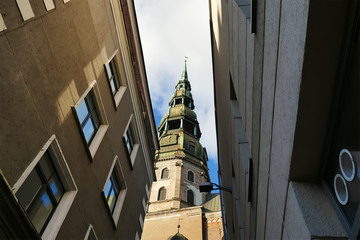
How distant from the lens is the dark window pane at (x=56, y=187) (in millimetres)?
6184

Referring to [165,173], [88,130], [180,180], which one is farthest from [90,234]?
[165,173]

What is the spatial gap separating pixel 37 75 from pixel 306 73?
492 cm

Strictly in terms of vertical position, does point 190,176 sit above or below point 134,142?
above

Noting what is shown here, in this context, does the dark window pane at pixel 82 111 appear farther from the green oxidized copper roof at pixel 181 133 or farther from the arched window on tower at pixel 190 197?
the green oxidized copper roof at pixel 181 133

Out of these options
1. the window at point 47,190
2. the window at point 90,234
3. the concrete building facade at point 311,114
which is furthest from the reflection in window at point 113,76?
the concrete building facade at point 311,114

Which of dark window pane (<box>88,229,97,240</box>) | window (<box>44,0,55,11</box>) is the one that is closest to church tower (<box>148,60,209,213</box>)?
dark window pane (<box>88,229,97,240</box>)

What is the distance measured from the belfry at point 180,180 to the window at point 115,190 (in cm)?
2720

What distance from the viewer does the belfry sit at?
120 feet

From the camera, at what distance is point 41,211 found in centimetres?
569

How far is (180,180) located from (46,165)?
39.0 meters

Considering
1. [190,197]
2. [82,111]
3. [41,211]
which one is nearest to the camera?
[41,211]

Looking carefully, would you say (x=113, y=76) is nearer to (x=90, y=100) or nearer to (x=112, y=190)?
(x=90, y=100)

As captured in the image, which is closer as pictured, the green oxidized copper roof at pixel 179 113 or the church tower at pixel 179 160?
the church tower at pixel 179 160

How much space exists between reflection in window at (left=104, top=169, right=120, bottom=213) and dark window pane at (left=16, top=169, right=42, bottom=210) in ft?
11.0
